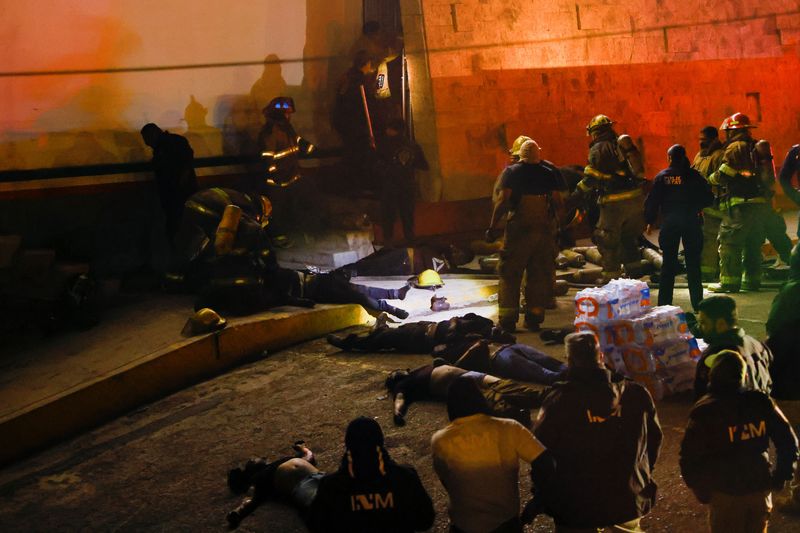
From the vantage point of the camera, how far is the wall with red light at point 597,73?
14477 millimetres

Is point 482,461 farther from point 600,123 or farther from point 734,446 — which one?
point 600,123

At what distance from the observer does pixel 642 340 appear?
6.68 m

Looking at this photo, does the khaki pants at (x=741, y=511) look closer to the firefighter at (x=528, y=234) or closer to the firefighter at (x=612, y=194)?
the firefighter at (x=528, y=234)

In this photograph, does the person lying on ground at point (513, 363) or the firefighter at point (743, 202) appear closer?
the person lying on ground at point (513, 363)

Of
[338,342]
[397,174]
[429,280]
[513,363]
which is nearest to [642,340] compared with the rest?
[513,363]

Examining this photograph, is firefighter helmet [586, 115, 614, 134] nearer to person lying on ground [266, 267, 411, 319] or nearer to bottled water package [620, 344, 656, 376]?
person lying on ground [266, 267, 411, 319]

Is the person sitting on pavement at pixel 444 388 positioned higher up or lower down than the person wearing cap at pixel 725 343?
lower down

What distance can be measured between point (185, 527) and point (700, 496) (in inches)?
126

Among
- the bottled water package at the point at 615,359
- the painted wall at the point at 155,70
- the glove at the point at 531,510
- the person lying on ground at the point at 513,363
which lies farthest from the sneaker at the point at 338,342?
the painted wall at the point at 155,70

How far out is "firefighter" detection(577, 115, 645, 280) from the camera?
10.8 m

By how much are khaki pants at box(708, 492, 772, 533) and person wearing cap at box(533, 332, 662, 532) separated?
0.33m

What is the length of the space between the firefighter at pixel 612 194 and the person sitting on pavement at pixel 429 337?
2875 mm

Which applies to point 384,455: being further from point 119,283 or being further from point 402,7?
point 402,7

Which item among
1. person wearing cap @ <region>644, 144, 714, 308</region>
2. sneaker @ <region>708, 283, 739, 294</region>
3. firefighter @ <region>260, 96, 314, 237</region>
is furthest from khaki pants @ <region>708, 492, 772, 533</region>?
firefighter @ <region>260, 96, 314, 237</region>
